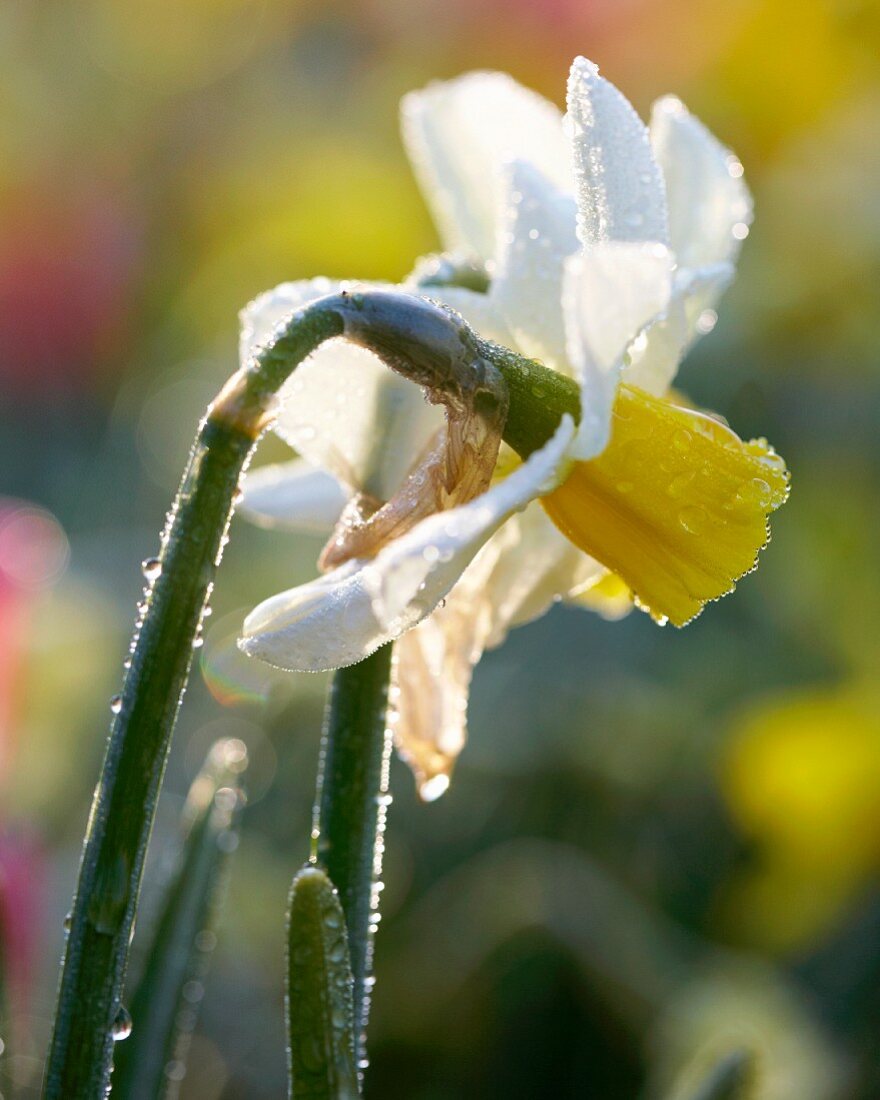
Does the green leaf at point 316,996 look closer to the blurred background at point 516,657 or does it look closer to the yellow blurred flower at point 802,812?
the blurred background at point 516,657

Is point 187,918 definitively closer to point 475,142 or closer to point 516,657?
point 475,142

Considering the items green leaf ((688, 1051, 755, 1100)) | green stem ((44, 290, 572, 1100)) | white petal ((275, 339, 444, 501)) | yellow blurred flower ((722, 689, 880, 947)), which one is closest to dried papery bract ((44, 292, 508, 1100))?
green stem ((44, 290, 572, 1100))

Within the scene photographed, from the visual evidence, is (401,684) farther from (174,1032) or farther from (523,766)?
(523,766)

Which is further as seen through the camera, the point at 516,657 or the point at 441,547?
the point at 516,657

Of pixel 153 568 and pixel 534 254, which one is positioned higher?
pixel 534 254

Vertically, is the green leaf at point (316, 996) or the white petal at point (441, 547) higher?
the white petal at point (441, 547)

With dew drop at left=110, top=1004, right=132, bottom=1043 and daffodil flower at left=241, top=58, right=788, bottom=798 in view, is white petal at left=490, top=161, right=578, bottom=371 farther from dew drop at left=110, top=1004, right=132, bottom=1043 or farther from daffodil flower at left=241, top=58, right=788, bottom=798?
dew drop at left=110, top=1004, right=132, bottom=1043

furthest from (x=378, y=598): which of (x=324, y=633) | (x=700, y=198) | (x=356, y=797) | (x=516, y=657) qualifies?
(x=516, y=657)

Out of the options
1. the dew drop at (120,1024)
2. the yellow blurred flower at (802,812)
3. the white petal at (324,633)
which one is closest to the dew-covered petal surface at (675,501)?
the white petal at (324,633)
